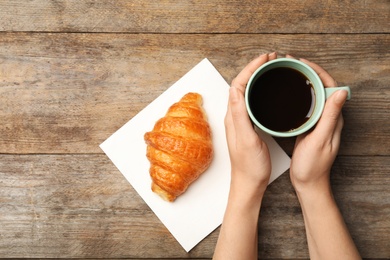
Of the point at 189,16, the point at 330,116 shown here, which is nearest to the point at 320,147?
the point at 330,116

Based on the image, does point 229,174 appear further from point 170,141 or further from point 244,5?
point 244,5

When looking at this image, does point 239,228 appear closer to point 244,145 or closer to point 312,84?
point 244,145

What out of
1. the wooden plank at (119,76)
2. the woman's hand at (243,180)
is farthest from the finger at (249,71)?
the wooden plank at (119,76)

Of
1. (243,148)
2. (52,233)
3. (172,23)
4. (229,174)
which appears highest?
(172,23)

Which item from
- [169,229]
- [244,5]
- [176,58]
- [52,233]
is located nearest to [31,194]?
[52,233]

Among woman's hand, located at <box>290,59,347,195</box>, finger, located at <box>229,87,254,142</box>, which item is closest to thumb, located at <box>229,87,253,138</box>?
finger, located at <box>229,87,254,142</box>

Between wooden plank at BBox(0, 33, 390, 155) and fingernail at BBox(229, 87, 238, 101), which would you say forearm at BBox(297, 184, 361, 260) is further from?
fingernail at BBox(229, 87, 238, 101)
